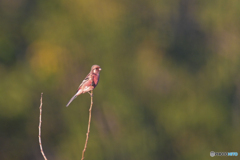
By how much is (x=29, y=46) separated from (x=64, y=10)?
185 cm

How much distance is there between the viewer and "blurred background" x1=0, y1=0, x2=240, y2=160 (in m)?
11.0

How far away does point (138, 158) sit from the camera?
1121 cm

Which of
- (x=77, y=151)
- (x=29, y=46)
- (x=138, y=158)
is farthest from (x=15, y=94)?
(x=138, y=158)

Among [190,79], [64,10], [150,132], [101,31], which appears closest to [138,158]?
[150,132]

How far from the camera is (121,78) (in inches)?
468

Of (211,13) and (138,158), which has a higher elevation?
(211,13)

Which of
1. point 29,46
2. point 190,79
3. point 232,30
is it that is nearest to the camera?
point 29,46

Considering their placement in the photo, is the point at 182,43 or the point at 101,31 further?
the point at 182,43

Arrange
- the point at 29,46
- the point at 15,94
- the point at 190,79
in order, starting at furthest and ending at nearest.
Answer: the point at 190,79
the point at 29,46
the point at 15,94

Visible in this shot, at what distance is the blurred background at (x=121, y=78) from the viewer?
11.0 meters

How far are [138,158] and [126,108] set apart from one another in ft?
5.35

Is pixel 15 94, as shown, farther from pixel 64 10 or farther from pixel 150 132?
pixel 150 132

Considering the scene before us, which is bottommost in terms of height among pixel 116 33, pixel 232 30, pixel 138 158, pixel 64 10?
pixel 138 158

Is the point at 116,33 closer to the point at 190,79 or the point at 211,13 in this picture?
the point at 190,79
